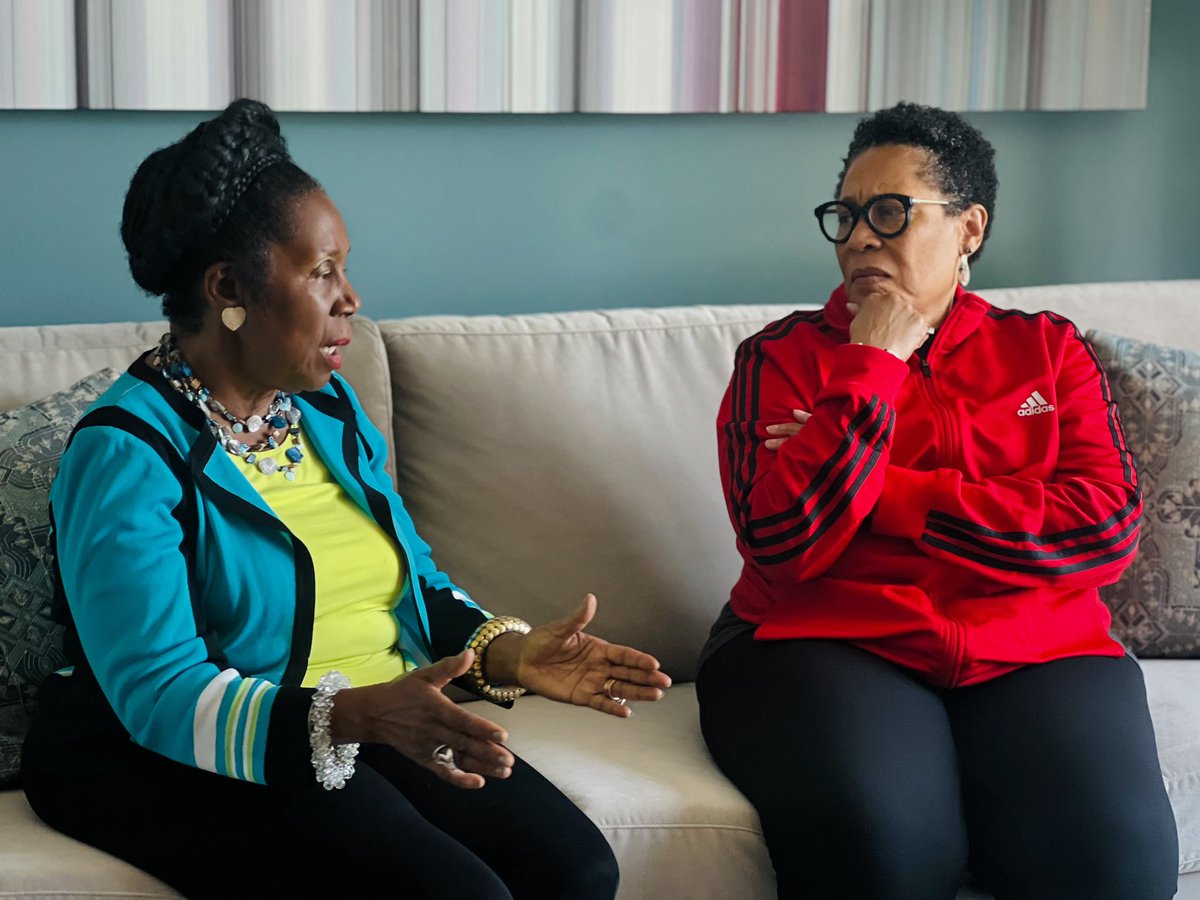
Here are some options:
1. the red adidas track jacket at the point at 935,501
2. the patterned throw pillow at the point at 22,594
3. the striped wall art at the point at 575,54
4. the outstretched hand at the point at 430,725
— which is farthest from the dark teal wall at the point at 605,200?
the outstretched hand at the point at 430,725

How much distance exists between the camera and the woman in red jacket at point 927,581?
1.56m

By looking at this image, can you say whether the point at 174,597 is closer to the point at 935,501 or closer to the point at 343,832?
A: the point at 343,832

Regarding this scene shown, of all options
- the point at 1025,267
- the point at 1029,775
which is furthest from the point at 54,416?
the point at 1025,267

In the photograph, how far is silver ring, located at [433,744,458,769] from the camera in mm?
1284

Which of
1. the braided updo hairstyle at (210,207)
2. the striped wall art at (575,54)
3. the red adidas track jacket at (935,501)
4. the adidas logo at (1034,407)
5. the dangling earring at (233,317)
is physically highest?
the striped wall art at (575,54)

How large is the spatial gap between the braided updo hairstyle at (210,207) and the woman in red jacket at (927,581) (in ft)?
2.26

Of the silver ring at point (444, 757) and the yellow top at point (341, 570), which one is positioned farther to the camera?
the yellow top at point (341, 570)

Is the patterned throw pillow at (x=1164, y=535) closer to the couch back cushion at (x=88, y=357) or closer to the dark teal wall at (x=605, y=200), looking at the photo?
the dark teal wall at (x=605, y=200)

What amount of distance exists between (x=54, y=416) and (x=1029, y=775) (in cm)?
129

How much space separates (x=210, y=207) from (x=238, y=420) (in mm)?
247

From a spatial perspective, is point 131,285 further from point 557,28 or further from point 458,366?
point 557,28

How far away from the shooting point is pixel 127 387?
1.51 meters

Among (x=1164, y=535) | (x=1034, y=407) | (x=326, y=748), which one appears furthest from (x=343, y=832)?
(x=1164, y=535)

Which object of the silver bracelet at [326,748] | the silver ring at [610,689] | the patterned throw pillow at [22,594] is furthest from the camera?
the patterned throw pillow at [22,594]
